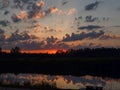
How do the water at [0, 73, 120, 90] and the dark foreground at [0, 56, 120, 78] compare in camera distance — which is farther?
the dark foreground at [0, 56, 120, 78]

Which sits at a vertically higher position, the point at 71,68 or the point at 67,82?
the point at 71,68

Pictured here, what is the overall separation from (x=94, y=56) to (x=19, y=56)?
28700 millimetres

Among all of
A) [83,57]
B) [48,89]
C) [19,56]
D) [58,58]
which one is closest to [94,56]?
[83,57]

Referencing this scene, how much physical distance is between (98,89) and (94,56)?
347 ft

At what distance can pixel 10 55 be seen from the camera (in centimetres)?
14575

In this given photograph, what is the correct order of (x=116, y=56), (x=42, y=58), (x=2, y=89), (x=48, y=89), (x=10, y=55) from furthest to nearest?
1. (x=10, y=55)
2. (x=42, y=58)
3. (x=116, y=56)
4. (x=48, y=89)
5. (x=2, y=89)

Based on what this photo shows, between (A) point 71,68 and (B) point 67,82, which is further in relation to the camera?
(A) point 71,68

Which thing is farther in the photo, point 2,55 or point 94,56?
point 2,55

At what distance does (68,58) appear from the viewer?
136875 mm

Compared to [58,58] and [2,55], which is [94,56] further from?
[2,55]

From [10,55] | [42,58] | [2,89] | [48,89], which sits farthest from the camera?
[10,55]

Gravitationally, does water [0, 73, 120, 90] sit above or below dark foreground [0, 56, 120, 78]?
below

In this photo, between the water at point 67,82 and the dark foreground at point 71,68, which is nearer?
the water at point 67,82

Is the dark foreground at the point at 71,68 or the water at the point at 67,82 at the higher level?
the dark foreground at the point at 71,68
